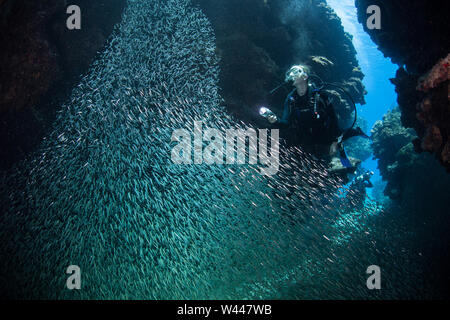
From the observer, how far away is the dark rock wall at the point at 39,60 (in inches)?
256

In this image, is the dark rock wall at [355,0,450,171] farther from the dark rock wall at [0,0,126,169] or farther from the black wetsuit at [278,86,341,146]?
the dark rock wall at [0,0,126,169]

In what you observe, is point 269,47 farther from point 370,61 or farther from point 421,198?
point 370,61

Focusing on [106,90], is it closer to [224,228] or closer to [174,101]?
[174,101]

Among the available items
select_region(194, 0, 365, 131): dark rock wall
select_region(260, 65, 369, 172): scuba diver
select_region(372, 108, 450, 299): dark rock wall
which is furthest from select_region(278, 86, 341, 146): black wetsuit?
select_region(372, 108, 450, 299): dark rock wall

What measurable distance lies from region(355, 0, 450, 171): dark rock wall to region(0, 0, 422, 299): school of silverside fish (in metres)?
2.99

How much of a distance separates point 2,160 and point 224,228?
7.97 m

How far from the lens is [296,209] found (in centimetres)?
682

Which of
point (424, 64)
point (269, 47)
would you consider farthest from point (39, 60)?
point (424, 64)

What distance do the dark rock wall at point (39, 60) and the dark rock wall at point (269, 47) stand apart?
4369 mm

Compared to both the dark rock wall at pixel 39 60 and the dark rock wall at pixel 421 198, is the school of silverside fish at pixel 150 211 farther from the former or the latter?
the dark rock wall at pixel 421 198

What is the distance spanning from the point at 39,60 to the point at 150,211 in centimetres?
627

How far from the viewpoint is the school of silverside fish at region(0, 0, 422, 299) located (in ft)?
21.8

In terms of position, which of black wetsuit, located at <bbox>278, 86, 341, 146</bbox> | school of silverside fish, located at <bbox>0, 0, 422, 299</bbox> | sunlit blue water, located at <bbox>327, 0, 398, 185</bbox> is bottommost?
school of silverside fish, located at <bbox>0, 0, 422, 299</bbox>
